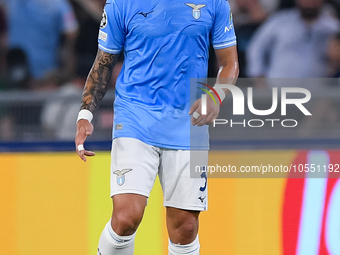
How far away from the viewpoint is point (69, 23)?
197 inches

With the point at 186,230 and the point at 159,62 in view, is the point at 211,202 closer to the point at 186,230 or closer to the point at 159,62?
the point at 186,230

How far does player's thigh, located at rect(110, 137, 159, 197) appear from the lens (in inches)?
104

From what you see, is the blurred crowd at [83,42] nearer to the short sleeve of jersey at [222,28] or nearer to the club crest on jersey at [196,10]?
the short sleeve of jersey at [222,28]

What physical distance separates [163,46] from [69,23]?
254 cm

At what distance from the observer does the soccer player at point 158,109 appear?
2.68 m

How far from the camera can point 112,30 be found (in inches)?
110

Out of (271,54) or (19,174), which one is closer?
(19,174)

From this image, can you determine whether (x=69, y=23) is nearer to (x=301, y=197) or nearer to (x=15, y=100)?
(x=15, y=100)

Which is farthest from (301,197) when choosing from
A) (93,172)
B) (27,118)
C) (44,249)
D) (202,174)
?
(27,118)

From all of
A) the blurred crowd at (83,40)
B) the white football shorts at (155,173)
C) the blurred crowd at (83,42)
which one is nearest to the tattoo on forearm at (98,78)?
the white football shorts at (155,173)

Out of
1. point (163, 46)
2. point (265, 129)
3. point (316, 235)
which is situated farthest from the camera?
point (265, 129)

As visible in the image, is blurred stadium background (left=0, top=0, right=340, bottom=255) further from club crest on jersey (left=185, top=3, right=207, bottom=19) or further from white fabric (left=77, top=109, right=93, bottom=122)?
club crest on jersey (left=185, top=3, right=207, bottom=19)

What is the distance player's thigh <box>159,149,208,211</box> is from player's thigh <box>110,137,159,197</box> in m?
0.08

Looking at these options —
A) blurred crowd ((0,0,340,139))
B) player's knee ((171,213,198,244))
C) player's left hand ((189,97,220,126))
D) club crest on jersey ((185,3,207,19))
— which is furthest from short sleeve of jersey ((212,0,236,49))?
blurred crowd ((0,0,340,139))
